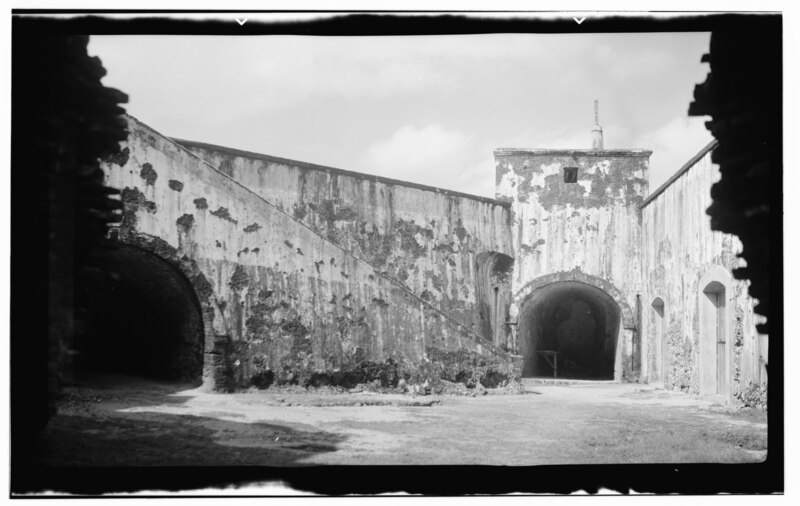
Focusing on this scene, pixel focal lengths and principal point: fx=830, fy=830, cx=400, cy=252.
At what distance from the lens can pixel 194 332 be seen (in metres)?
10.4

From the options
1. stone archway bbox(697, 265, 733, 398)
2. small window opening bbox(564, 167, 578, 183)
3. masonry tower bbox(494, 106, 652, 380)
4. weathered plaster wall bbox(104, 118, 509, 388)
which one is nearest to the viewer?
weathered plaster wall bbox(104, 118, 509, 388)

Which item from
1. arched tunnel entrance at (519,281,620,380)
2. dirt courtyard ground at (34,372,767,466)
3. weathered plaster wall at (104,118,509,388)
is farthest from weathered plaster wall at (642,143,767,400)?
weathered plaster wall at (104,118,509,388)

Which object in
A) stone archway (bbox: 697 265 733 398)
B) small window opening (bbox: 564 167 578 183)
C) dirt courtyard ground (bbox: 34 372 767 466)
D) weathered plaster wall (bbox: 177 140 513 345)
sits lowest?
dirt courtyard ground (bbox: 34 372 767 466)

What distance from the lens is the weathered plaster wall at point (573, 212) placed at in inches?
739

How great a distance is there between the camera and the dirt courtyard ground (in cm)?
694

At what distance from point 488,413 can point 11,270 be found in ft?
19.3

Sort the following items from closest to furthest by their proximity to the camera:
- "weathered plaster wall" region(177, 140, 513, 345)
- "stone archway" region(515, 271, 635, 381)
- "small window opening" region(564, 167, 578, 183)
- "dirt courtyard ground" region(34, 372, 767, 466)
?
"dirt courtyard ground" region(34, 372, 767, 466), "weathered plaster wall" region(177, 140, 513, 345), "stone archway" region(515, 271, 635, 381), "small window opening" region(564, 167, 578, 183)

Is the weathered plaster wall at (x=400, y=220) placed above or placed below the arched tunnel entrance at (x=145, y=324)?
above

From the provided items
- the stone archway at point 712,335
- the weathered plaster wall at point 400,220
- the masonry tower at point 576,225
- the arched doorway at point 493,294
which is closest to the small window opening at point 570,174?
the masonry tower at point 576,225

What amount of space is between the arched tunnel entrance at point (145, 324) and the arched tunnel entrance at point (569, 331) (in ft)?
33.0

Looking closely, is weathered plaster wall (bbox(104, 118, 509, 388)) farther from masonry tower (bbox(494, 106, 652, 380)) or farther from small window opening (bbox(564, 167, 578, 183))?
small window opening (bbox(564, 167, 578, 183))

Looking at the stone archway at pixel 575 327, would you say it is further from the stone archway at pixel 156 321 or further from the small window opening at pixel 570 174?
the stone archway at pixel 156 321

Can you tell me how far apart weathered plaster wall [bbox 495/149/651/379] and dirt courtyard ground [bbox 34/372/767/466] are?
25.0 ft

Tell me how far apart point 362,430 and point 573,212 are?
11.9 m
